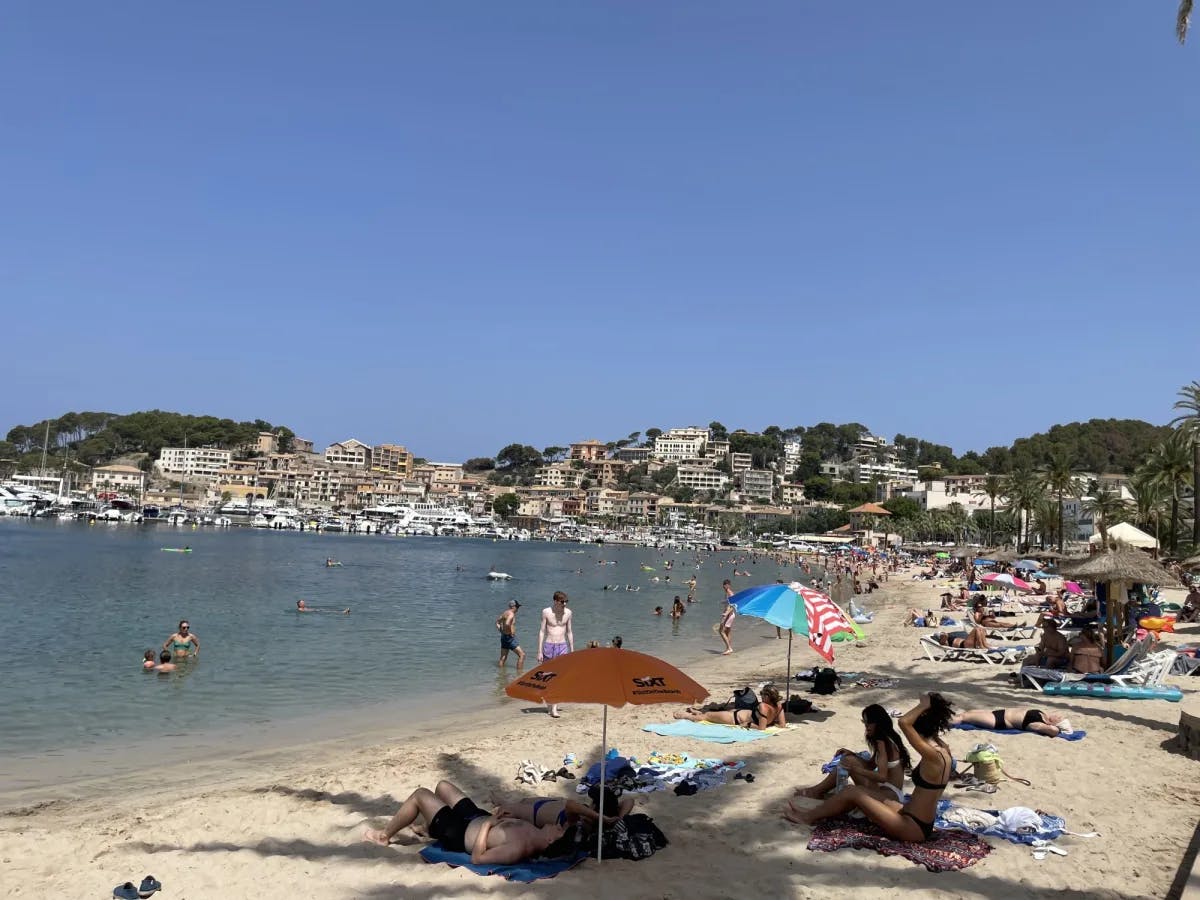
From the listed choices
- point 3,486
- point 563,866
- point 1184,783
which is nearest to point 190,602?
point 563,866

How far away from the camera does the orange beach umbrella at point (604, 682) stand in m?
5.37

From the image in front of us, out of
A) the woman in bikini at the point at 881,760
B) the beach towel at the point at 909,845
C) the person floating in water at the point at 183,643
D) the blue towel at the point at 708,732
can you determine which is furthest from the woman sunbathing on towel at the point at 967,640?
the person floating in water at the point at 183,643

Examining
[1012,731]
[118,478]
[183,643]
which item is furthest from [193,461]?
[1012,731]

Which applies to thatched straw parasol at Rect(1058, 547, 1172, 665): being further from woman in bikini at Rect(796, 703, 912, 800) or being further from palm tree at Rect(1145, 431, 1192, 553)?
palm tree at Rect(1145, 431, 1192, 553)

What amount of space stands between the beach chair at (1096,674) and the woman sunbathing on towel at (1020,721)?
8.53 feet

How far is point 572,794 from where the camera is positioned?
7.64 m

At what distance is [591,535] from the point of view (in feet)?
469

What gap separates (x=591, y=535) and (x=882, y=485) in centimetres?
5920

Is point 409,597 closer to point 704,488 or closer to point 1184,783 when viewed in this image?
point 1184,783

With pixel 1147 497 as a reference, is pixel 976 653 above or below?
below

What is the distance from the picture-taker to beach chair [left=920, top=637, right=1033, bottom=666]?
15.3 metres

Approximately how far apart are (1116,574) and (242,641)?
714 inches

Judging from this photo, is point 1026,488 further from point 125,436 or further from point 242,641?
point 125,436

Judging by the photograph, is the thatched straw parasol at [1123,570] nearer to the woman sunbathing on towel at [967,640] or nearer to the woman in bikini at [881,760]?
the woman sunbathing on towel at [967,640]
